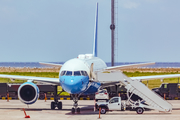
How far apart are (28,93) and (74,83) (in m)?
5.32

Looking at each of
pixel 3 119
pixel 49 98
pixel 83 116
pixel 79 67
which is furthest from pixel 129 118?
pixel 49 98

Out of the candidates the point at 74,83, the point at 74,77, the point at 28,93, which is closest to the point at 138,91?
the point at 74,77

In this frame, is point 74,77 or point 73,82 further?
point 74,77

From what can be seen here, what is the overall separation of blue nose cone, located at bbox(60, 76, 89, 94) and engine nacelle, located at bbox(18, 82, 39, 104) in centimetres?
347

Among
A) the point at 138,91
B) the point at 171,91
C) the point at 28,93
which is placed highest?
the point at 171,91

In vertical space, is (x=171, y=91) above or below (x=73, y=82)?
below

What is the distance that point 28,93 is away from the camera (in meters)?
29.6

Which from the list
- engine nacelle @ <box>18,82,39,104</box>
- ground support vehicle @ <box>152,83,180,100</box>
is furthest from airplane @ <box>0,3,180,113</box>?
ground support vehicle @ <box>152,83,180,100</box>

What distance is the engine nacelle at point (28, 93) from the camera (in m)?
29.2

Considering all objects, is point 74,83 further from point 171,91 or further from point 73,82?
point 171,91

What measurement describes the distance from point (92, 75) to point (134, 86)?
3723 millimetres

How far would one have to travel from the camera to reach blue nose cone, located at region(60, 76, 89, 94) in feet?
85.9

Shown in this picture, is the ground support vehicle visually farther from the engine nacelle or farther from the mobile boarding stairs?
the engine nacelle

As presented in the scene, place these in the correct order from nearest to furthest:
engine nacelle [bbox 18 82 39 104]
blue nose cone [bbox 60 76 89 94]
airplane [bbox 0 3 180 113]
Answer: blue nose cone [bbox 60 76 89 94]
airplane [bbox 0 3 180 113]
engine nacelle [bbox 18 82 39 104]
